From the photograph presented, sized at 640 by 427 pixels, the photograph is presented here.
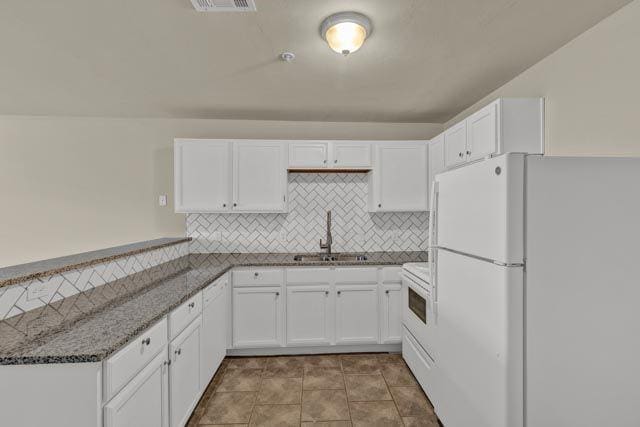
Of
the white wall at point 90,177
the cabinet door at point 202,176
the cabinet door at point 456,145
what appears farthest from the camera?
the white wall at point 90,177

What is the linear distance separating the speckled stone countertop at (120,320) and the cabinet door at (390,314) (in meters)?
1.30

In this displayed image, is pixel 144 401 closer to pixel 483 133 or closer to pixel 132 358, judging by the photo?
pixel 132 358

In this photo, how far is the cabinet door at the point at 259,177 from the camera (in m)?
3.15

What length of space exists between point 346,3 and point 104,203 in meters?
3.40

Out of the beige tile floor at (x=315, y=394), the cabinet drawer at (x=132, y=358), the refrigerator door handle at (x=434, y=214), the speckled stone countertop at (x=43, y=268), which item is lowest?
the beige tile floor at (x=315, y=394)

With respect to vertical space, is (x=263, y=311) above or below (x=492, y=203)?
below

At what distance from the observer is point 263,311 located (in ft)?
9.67

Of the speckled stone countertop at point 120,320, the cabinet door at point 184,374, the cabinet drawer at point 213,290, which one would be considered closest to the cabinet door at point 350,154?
the speckled stone countertop at point 120,320

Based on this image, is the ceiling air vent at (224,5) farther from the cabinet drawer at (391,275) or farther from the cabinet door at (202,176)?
the cabinet drawer at (391,275)

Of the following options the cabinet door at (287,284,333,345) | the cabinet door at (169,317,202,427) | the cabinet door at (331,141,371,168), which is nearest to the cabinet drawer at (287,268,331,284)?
the cabinet door at (287,284,333,345)

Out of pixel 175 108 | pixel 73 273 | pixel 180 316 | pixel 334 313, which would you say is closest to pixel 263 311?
pixel 334 313

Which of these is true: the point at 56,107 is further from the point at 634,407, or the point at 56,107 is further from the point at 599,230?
the point at 634,407

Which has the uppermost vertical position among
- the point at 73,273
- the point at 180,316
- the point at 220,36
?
the point at 220,36

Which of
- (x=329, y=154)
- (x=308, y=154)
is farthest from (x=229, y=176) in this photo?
(x=329, y=154)
